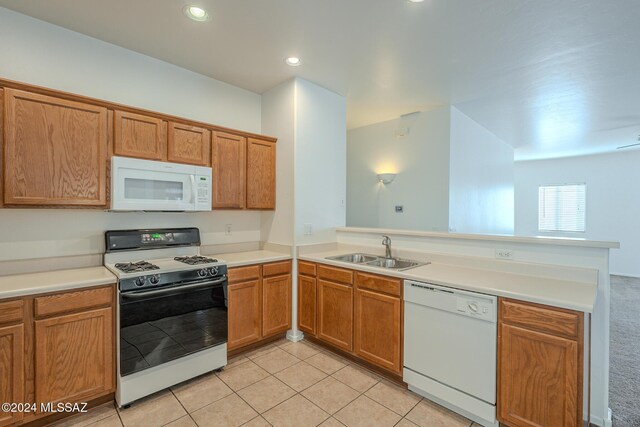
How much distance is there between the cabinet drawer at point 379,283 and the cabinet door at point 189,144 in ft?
5.81

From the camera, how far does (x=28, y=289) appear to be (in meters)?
1.79

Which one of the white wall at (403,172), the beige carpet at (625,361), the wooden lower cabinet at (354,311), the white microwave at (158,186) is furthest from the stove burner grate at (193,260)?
the beige carpet at (625,361)

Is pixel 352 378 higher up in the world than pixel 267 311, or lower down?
lower down

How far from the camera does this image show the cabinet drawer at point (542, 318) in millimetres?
1630

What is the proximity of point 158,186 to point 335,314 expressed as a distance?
6.29ft

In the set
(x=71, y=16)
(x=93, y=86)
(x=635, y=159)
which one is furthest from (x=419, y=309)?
(x=635, y=159)

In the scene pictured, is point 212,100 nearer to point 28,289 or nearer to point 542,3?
point 28,289

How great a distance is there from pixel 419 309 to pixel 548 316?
773mm

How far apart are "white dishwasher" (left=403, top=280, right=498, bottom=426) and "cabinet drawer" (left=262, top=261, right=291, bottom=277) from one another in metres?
1.30

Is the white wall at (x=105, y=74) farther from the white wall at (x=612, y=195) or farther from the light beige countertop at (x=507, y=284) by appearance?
the white wall at (x=612, y=195)

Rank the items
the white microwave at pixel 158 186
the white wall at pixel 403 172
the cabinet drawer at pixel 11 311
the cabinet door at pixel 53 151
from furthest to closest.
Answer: the white wall at pixel 403 172
the white microwave at pixel 158 186
the cabinet door at pixel 53 151
the cabinet drawer at pixel 11 311

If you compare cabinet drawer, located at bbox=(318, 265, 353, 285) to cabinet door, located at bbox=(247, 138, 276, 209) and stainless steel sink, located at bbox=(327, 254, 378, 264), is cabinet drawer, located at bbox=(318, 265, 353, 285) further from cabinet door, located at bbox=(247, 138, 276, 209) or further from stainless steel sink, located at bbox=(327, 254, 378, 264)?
cabinet door, located at bbox=(247, 138, 276, 209)

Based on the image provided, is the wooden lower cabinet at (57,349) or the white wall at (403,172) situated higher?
the white wall at (403,172)

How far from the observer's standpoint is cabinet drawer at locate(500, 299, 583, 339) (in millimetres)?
1630
